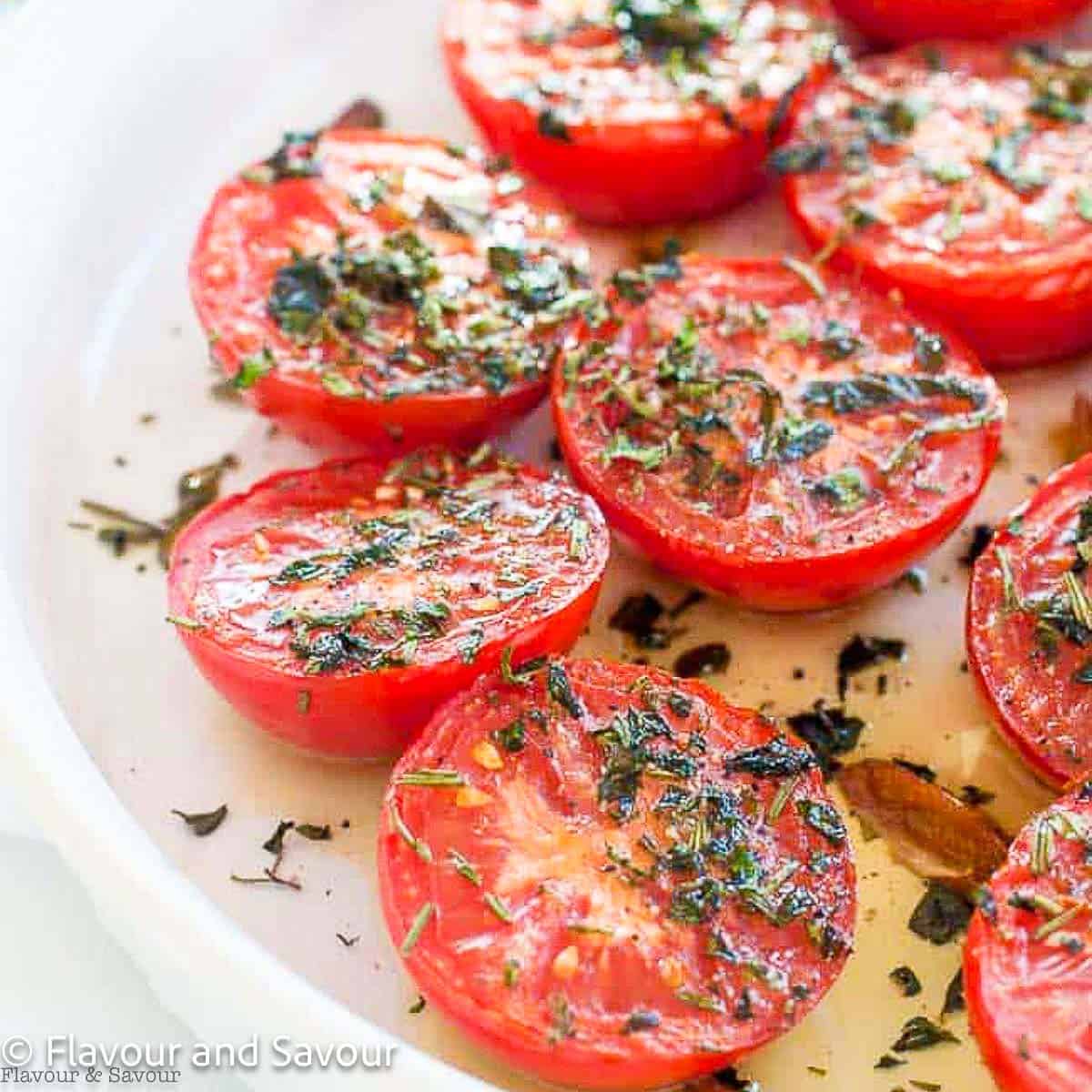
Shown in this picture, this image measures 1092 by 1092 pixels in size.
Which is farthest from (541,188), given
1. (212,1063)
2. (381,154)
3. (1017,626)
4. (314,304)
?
(212,1063)

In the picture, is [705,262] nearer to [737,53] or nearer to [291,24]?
[737,53]

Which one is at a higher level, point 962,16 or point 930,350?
point 962,16

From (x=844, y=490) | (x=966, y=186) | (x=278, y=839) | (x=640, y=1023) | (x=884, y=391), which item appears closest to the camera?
(x=640, y=1023)

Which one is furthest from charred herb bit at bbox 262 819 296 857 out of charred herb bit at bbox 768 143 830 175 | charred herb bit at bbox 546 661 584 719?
charred herb bit at bbox 768 143 830 175

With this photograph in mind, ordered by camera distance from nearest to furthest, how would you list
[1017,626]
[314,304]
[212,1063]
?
[212,1063] < [1017,626] < [314,304]

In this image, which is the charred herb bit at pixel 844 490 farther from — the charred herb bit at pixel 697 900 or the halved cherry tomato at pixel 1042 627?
the charred herb bit at pixel 697 900

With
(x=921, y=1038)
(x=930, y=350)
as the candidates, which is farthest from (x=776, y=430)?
(x=921, y=1038)

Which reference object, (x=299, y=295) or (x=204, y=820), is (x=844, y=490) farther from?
(x=204, y=820)

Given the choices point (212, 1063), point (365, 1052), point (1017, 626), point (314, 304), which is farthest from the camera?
point (314, 304)
